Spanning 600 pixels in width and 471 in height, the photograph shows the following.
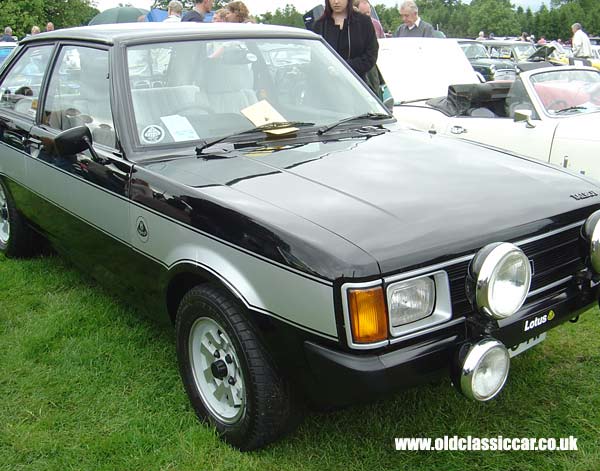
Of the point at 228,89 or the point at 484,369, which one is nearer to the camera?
the point at 484,369

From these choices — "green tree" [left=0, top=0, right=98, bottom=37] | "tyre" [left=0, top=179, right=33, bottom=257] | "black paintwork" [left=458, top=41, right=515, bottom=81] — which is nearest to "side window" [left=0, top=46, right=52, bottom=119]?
"tyre" [left=0, top=179, right=33, bottom=257]

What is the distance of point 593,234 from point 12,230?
394cm

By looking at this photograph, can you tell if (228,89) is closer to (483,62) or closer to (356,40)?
(356,40)

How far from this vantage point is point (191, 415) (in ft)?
9.59

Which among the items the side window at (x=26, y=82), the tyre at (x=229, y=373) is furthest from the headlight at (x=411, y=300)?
the side window at (x=26, y=82)

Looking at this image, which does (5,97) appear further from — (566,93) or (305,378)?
(566,93)

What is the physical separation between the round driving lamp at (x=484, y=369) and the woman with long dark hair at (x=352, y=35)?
14.9 ft

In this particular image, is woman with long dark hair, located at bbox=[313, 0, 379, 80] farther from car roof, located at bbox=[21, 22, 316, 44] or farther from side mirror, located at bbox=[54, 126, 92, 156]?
side mirror, located at bbox=[54, 126, 92, 156]

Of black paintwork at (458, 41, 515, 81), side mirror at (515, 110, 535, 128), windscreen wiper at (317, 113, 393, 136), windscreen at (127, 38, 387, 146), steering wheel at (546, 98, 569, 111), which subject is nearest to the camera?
windscreen at (127, 38, 387, 146)

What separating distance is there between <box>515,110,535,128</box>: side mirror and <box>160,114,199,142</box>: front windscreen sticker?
3.34 metres

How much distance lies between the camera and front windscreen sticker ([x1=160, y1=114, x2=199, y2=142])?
312cm

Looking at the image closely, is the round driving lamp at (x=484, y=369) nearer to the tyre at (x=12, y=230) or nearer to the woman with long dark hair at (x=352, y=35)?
the tyre at (x=12, y=230)

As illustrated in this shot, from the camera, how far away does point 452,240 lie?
2268 millimetres

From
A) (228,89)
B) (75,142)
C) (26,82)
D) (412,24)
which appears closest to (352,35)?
(26,82)
